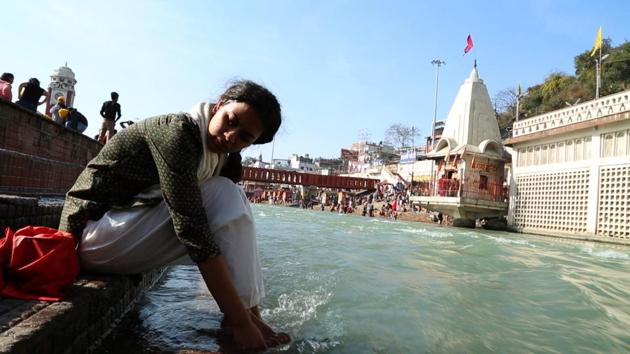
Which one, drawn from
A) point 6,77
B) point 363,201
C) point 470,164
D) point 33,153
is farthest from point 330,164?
point 33,153

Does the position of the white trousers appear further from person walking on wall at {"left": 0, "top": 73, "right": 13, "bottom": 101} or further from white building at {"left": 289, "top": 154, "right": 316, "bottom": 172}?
white building at {"left": 289, "top": 154, "right": 316, "bottom": 172}

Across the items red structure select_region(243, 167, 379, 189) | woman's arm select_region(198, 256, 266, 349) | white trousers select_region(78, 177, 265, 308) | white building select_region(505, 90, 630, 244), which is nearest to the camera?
woman's arm select_region(198, 256, 266, 349)

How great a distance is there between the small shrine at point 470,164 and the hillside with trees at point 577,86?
656cm

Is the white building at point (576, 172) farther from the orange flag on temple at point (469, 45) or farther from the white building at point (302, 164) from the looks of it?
the white building at point (302, 164)

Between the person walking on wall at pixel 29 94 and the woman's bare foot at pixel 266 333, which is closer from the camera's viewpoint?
the woman's bare foot at pixel 266 333

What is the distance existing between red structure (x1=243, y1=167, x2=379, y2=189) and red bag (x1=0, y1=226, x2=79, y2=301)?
146 ft

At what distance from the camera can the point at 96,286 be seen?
1.49 metres

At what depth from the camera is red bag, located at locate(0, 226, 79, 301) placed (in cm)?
128

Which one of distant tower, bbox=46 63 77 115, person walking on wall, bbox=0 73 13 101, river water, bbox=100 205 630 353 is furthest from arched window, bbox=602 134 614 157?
distant tower, bbox=46 63 77 115

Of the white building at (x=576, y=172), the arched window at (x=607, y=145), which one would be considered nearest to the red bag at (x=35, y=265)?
the white building at (x=576, y=172)

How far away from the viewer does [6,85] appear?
6.55 meters

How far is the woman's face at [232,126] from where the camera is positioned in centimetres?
163

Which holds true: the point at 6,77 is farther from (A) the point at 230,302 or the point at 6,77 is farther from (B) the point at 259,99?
(A) the point at 230,302

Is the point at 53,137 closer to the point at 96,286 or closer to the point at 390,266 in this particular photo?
the point at 390,266
